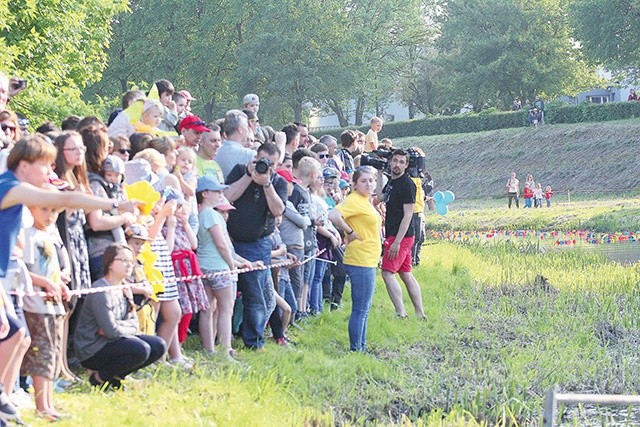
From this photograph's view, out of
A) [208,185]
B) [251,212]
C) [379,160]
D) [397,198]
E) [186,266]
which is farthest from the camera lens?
[379,160]

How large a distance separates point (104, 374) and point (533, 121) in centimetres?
5122

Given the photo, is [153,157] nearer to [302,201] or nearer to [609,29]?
[302,201]

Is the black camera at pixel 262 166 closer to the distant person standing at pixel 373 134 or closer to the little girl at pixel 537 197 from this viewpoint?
the distant person standing at pixel 373 134

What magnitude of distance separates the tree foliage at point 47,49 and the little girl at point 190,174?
10.3 metres

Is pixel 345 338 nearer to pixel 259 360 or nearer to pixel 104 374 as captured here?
pixel 259 360

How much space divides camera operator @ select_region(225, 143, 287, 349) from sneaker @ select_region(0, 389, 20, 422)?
4447 mm

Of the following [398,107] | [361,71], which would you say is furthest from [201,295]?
[398,107]

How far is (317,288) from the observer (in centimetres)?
1391

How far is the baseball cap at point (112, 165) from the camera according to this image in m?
8.67

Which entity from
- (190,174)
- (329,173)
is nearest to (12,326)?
(190,174)

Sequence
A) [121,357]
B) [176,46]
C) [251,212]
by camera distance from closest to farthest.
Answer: [121,357] → [251,212] → [176,46]

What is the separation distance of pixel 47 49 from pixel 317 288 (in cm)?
1222

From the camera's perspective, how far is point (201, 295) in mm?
10211

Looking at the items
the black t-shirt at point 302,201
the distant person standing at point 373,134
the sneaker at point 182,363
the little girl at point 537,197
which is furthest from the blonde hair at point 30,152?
the little girl at point 537,197
